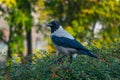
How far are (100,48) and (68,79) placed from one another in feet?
5.38

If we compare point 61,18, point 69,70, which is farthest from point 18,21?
point 69,70

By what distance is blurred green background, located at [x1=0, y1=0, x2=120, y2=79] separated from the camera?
17016 millimetres

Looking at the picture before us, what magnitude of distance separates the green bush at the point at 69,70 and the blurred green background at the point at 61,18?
9.44m

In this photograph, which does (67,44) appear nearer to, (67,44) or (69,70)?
(67,44)

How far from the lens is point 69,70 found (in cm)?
645

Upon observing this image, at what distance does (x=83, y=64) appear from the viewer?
6.68 metres

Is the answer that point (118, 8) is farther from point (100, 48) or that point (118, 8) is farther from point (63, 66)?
point (63, 66)

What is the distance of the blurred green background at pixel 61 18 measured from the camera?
55.8ft

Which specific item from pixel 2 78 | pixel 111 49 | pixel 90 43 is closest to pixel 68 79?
pixel 2 78

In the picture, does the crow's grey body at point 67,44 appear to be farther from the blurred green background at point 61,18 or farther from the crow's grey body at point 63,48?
the blurred green background at point 61,18

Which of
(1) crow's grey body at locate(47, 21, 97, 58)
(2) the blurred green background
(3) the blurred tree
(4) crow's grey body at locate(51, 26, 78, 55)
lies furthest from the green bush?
(2) the blurred green background

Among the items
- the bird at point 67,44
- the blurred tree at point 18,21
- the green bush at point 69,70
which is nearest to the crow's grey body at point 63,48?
the bird at point 67,44

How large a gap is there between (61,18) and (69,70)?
11952 millimetres

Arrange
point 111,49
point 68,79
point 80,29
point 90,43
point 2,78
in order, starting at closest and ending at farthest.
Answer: point 68,79
point 2,78
point 111,49
point 90,43
point 80,29
